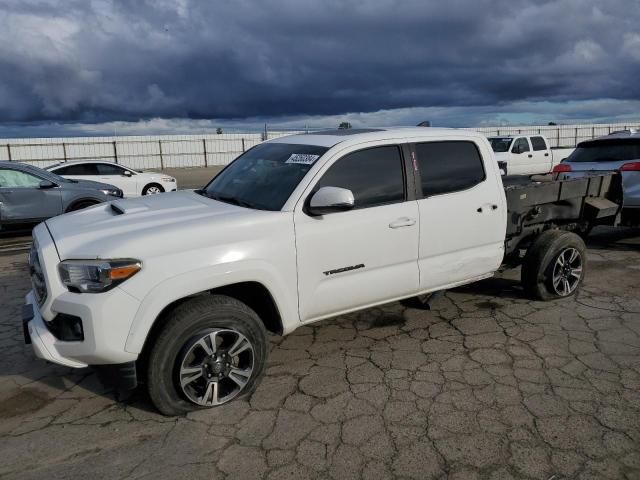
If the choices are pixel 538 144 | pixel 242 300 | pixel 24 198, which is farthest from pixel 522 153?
pixel 242 300

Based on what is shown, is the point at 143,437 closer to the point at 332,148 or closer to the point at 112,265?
the point at 112,265

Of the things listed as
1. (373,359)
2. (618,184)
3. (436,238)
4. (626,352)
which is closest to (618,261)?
(618,184)

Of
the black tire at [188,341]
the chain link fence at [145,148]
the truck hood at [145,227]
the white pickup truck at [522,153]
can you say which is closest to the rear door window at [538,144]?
→ the white pickup truck at [522,153]

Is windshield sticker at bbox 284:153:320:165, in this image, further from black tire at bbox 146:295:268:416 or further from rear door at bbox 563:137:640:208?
rear door at bbox 563:137:640:208

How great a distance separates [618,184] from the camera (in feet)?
20.0

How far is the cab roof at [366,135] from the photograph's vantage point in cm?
402

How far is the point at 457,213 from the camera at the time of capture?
428 centimetres

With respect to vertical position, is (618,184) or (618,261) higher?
(618,184)

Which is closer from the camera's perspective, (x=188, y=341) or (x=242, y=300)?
(x=188, y=341)

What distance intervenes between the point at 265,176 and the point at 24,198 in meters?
7.54

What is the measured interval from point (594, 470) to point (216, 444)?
6.84 ft

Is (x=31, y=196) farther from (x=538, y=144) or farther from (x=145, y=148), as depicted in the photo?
(x=145, y=148)

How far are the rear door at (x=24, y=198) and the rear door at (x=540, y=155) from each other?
52.8 feet

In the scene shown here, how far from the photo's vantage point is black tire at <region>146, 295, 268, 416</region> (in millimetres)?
3102
